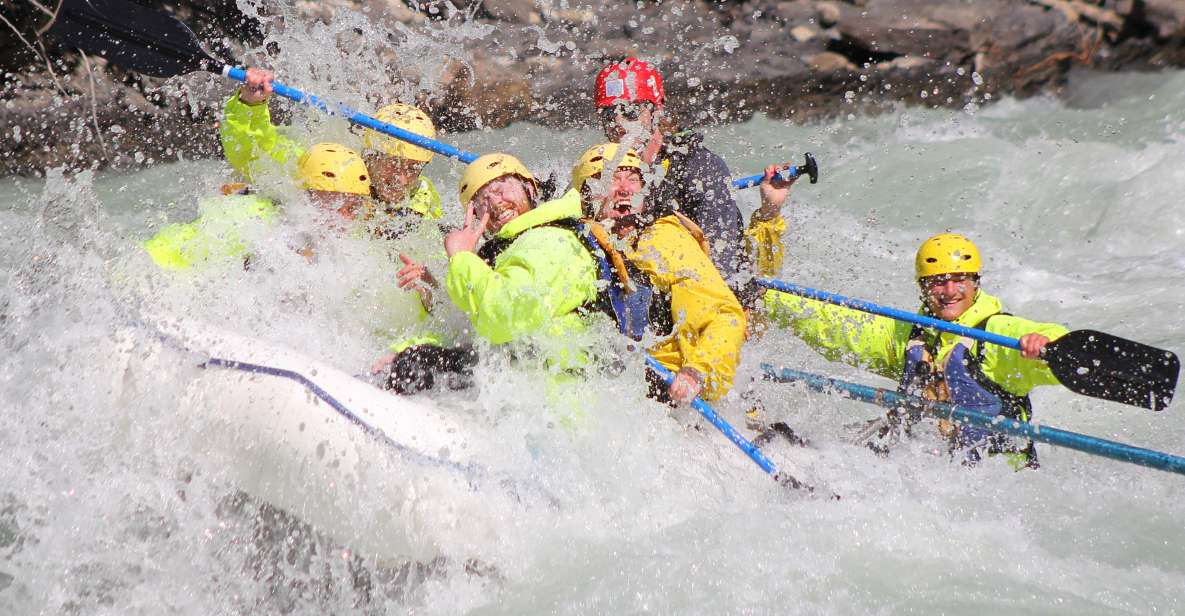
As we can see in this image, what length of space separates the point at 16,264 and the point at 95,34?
59.1 inches

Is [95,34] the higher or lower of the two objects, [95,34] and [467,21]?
the lower

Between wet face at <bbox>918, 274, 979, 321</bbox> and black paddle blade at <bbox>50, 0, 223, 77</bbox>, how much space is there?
3.50 m

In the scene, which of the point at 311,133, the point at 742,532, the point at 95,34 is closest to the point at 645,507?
the point at 742,532

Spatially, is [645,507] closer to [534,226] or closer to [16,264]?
[534,226]

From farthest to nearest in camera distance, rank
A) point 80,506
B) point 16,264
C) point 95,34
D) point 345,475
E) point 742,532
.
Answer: point 95,34, point 16,264, point 742,532, point 80,506, point 345,475

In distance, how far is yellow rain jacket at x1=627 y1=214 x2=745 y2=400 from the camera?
3.61 m

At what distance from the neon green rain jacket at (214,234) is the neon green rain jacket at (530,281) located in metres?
1.33

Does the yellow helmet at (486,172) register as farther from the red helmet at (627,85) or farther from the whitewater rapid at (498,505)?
the red helmet at (627,85)

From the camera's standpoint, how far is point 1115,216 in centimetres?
748

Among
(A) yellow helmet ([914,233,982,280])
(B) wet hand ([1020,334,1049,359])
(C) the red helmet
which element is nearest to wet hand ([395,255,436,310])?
(C) the red helmet

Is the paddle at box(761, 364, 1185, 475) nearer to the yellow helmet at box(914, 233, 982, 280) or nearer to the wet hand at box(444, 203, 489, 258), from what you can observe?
the yellow helmet at box(914, 233, 982, 280)

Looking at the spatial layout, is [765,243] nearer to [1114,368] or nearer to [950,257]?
[950,257]

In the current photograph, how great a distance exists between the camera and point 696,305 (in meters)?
3.63

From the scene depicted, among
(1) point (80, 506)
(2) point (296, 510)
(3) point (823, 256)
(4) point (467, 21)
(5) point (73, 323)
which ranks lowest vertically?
(1) point (80, 506)
